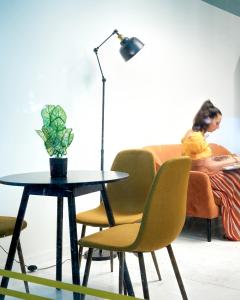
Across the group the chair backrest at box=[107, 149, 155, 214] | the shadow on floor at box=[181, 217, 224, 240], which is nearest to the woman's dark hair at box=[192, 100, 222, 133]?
the shadow on floor at box=[181, 217, 224, 240]

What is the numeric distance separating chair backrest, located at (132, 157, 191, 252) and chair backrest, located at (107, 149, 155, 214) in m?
0.55

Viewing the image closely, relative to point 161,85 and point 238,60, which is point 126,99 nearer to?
point 161,85

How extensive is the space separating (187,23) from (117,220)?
10.5ft

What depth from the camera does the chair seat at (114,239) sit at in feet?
6.00

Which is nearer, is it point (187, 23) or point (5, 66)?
point (5, 66)

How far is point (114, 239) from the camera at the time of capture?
1907mm

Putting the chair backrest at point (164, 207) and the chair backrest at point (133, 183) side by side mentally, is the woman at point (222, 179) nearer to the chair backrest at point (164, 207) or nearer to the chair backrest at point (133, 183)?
the chair backrest at point (133, 183)

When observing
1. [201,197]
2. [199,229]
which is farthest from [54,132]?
[199,229]

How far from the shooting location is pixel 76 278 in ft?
6.13

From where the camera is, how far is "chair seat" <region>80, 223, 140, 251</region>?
183 cm

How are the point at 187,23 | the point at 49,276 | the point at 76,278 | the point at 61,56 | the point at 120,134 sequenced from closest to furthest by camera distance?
the point at 76,278
the point at 49,276
the point at 61,56
the point at 120,134
the point at 187,23

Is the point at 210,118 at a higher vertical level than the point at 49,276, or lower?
higher

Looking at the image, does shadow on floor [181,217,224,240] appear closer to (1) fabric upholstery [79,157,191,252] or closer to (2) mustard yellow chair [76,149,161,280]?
(2) mustard yellow chair [76,149,161,280]

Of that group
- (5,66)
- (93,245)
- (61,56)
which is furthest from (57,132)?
(61,56)
